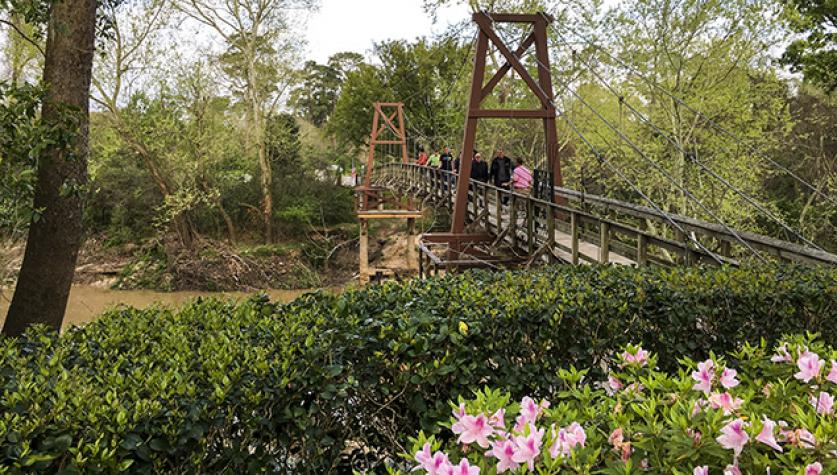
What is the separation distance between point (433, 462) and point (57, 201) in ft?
16.4

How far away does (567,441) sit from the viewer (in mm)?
1505

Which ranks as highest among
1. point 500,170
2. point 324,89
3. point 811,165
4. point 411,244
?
point 324,89

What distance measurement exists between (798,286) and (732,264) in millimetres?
1162

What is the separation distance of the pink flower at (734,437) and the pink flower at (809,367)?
628 mm

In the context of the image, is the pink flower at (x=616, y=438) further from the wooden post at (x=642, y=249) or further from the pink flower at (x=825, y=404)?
the wooden post at (x=642, y=249)

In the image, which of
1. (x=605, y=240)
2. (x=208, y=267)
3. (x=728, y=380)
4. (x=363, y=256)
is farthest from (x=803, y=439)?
(x=208, y=267)

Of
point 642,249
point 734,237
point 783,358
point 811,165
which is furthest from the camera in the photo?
point 811,165

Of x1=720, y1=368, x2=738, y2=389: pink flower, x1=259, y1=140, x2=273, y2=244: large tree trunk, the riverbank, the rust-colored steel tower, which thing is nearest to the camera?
x1=720, y1=368, x2=738, y2=389: pink flower

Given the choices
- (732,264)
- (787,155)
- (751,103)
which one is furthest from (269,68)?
(732,264)

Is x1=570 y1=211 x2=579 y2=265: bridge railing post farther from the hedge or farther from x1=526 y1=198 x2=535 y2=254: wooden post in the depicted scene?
the hedge

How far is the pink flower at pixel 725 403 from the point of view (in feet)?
5.31

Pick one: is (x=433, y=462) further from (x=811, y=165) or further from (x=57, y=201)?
(x=811, y=165)

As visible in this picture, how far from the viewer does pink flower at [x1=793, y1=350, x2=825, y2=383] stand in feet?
6.18

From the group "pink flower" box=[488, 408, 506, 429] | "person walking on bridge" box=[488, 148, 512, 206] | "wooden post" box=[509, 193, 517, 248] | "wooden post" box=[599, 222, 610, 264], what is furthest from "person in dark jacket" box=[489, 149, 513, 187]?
"pink flower" box=[488, 408, 506, 429]
